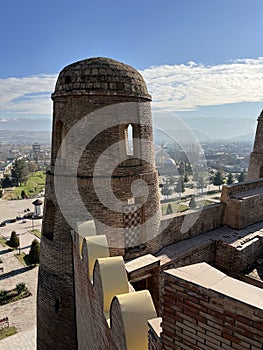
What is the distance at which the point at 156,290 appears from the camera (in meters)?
6.39

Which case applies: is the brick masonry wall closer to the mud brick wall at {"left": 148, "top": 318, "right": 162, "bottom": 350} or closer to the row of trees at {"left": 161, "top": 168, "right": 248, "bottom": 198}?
the mud brick wall at {"left": 148, "top": 318, "right": 162, "bottom": 350}

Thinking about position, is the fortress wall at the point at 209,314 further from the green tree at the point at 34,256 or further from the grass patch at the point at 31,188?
the grass patch at the point at 31,188

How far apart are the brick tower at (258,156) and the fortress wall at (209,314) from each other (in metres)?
11.3

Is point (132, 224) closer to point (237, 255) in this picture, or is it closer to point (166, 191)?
point (237, 255)

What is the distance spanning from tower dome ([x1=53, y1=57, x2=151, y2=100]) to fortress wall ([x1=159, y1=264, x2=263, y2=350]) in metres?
4.62

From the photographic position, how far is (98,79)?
5.93m

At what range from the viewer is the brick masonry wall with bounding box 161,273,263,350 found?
1.80m

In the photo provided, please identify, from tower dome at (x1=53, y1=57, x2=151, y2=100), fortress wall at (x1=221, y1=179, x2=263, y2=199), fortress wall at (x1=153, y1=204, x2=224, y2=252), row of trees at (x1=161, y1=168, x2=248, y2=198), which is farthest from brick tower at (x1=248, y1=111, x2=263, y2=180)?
row of trees at (x1=161, y1=168, x2=248, y2=198)

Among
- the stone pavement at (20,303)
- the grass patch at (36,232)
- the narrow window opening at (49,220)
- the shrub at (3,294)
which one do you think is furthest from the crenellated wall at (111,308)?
the grass patch at (36,232)

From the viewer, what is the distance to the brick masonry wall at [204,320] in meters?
1.80

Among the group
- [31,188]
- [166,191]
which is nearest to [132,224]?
[166,191]

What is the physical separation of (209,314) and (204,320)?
0.08 metres

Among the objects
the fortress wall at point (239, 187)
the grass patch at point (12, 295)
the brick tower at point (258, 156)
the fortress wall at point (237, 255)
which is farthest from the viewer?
the grass patch at point (12, 295)

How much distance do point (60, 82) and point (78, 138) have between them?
4.42 ft
